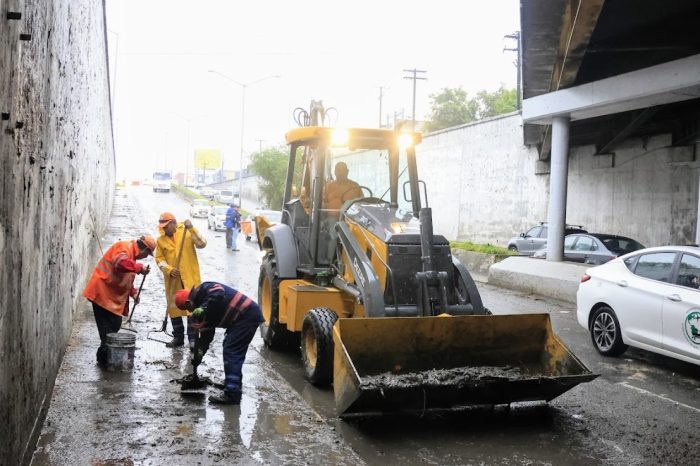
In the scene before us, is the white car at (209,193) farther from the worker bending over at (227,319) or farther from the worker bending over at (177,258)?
the worker bending over at (227,319)

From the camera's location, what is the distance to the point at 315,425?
624 cm

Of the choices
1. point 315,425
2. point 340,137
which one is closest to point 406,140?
point 340,137

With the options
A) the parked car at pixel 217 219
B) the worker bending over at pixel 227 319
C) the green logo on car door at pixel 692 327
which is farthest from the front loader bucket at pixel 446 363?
the parked car at pixel 217 219

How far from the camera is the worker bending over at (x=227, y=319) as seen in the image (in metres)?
6.79

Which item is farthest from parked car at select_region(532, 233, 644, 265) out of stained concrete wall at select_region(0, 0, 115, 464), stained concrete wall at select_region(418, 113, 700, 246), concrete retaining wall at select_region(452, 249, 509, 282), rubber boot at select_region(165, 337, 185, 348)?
stained concrete wall at select_region(0, 0, 115, 464)

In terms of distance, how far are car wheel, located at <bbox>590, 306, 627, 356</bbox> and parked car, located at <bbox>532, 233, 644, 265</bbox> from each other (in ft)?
28.5

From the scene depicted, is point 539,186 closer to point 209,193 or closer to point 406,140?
point 406,140

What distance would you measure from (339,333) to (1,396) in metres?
3.01

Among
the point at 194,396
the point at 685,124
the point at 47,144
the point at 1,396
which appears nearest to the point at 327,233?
the point at 194,396

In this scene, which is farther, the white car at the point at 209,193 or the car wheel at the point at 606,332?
the white car at the point at 209,193

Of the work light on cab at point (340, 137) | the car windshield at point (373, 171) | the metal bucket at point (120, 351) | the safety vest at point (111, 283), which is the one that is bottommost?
the metal bucket at point (120, 351)

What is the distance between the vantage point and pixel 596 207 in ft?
84.9

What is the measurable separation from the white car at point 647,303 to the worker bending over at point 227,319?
481cm

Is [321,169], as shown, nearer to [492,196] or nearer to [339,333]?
[339,333]
